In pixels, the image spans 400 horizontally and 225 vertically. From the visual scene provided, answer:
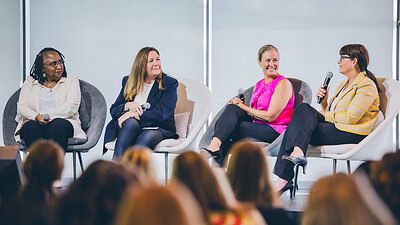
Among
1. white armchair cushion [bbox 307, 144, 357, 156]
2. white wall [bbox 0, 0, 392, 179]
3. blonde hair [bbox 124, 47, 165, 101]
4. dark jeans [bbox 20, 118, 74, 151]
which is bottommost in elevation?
white armchair cushion [bbox 307, 144, 357, 156]

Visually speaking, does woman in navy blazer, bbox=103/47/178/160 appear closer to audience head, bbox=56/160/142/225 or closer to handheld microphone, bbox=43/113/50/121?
Result: handheld microphone, bbox=43/113/50/121

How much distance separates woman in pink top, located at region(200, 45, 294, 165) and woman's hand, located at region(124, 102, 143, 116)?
534 millimetres

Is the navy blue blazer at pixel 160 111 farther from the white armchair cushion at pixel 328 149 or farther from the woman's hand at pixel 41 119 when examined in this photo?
the white armchair cushion at pixel 328 149

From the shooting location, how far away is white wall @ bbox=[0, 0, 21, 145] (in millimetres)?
6195

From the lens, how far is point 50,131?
4.64 m

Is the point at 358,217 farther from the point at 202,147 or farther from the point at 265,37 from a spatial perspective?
the point at 265,37

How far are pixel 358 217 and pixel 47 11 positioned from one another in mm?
5402

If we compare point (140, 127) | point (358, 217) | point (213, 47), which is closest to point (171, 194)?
point (358, 217)

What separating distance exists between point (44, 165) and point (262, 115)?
8.77ft

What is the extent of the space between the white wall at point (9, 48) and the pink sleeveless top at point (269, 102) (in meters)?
2.57

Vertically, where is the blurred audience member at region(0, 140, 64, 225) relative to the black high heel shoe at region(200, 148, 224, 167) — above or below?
above

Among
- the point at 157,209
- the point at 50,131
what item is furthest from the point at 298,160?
the point at 157,209

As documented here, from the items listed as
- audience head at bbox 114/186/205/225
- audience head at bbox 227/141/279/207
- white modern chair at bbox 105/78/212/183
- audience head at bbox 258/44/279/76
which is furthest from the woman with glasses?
audience head at bbox 114/186/205/225

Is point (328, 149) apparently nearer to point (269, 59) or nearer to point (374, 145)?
point (374, 145)
